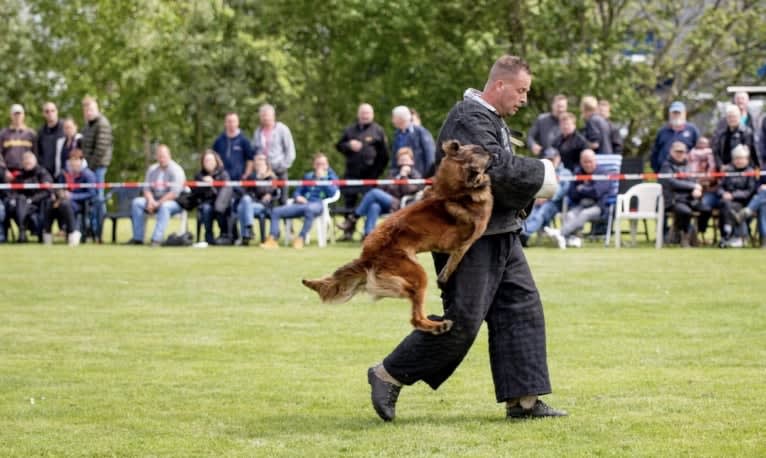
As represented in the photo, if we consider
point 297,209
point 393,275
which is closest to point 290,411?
point 393,275

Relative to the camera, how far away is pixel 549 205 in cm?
1952

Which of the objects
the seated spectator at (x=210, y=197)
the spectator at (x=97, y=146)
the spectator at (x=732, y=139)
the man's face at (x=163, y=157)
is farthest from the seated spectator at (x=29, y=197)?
the spectator at (x=732, y=139)

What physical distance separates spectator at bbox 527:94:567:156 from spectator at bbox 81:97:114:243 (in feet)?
21.1

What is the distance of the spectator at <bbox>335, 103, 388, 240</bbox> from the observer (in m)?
21.2

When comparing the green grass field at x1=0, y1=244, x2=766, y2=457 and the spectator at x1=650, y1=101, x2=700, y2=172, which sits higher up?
the spectator at x1=650, y1=101, x2=700, y2=172

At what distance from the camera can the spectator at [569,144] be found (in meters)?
19.7

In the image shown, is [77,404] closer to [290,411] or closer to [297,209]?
[290,411]

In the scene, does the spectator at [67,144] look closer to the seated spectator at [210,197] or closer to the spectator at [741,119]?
the seated spectator at [210,197]

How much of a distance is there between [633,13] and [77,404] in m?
26.9

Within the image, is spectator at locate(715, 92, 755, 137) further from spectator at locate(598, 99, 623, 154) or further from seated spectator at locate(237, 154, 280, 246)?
seated spectator at locate(237, 154, 280, 246)

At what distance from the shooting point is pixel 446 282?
684 cm

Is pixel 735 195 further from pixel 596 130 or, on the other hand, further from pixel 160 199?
pixel 160 199

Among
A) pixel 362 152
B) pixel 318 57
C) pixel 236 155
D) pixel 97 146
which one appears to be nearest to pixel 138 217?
pixel 97 146

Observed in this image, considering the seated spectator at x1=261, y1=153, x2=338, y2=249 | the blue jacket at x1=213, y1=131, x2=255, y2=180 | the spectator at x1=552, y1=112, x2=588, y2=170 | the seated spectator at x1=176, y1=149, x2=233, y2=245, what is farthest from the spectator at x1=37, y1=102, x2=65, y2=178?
the spectator at x1=552, y1=112, x2=588, y2=170
